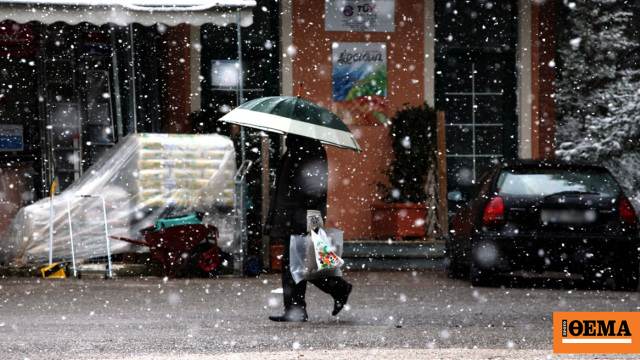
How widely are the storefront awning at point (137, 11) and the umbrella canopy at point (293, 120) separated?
3707 millimetres

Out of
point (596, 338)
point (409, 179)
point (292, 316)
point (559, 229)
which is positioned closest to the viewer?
point (596, 338)

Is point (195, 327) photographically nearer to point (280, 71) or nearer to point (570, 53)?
point (280, 71)

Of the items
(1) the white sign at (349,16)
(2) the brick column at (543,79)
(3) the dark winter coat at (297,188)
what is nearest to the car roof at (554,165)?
(3) the dark winter coat at (297,188)

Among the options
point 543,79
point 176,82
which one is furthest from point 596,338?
point 176,82

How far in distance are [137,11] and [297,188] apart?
4711 mm

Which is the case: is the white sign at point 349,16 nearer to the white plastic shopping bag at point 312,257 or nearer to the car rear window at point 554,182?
the car rear window at point 554,182

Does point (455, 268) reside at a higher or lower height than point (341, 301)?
lower

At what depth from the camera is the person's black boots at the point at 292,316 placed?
9.10 m

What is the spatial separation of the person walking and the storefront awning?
415 centimetres

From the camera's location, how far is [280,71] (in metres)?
17.1

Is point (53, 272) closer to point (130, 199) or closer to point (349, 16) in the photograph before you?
point (130, 199)

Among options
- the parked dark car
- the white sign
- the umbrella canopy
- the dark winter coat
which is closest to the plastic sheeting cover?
the parked dark car

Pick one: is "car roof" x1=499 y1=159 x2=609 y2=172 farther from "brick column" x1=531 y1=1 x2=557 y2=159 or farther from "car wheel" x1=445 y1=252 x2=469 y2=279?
"brick column" x1=531 y1=1 x2=557 y2=159

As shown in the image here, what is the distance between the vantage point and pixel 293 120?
30.0ft
